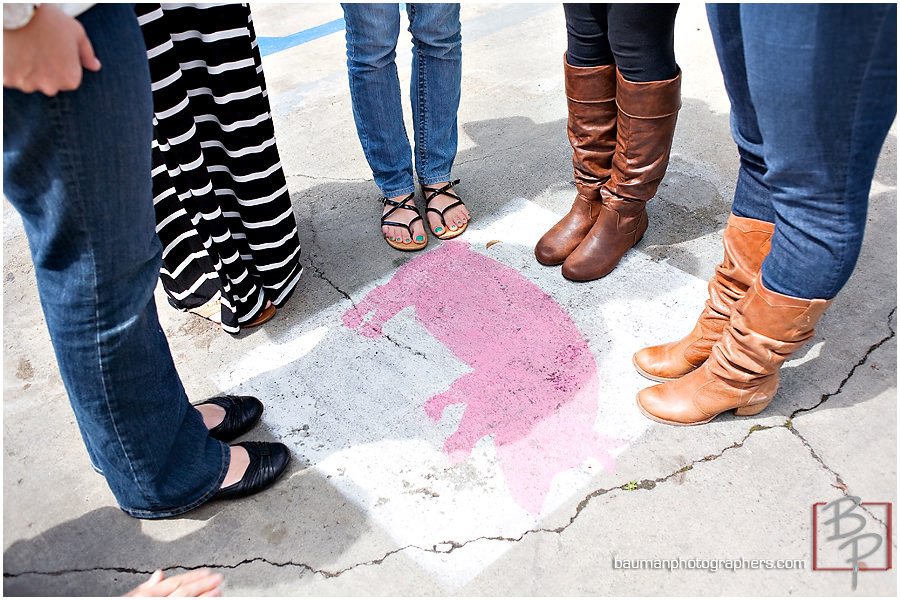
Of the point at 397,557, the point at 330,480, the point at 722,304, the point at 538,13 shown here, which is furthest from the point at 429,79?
the point at 538,13

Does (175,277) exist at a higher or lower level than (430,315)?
higher

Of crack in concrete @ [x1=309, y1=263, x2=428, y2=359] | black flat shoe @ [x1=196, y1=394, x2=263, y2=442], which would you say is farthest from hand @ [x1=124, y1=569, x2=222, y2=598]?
crack in concrete @ [x1=309, y1=263, x2=428, y2=359]

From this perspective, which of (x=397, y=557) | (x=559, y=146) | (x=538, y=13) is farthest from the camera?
(x=538, y=13)

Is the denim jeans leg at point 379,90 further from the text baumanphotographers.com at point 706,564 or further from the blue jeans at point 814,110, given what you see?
the text baumanphotographers.com at point 706,564

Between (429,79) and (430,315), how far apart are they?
78 centimetres

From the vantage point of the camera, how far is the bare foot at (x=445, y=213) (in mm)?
2195

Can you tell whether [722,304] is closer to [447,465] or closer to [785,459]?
[785,459]

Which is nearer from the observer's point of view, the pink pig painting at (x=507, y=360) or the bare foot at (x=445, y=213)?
the pink pig painting at (x=507, y=360)

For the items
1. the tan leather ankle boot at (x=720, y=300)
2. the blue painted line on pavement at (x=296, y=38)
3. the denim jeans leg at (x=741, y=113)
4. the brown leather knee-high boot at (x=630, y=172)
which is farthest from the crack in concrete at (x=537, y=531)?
the blue painted line on pavement at (x=296, y=38)

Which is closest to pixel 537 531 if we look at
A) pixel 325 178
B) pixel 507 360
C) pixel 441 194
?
pixel 507 360

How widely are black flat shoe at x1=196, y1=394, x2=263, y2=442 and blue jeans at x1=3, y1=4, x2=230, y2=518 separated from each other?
0.23 m

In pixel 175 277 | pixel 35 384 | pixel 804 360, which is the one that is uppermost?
pixel 175 277

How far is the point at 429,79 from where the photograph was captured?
2.07 meters

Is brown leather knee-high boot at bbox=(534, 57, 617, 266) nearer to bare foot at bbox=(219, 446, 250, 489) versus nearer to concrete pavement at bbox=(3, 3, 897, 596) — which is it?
concrete pavement at bbox=(3, 3, 897, 596)
